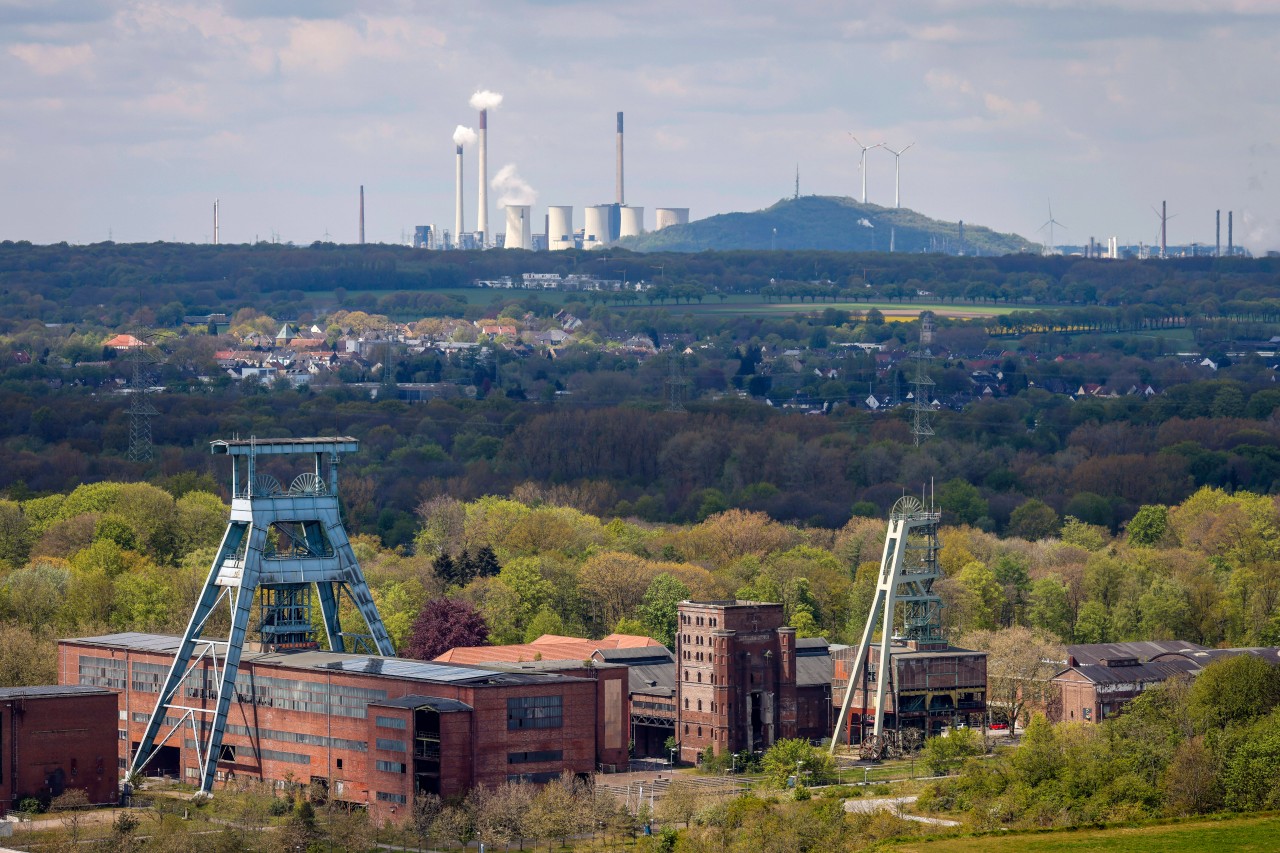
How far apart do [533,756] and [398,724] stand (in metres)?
4.21

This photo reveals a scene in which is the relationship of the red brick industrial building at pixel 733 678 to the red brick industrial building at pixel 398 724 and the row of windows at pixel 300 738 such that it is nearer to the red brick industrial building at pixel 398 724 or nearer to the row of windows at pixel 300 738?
the red brick industrial building at pixel 398 724

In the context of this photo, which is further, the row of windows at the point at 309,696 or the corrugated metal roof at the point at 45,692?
the corrugated metal roof at the point at 45,692

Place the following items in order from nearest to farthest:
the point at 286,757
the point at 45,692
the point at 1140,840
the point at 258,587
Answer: the point at 1140,840 < the point at 45,692 < the point at 286,757 < the point at 258,587

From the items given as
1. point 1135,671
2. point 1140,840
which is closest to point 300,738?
point 1140,840

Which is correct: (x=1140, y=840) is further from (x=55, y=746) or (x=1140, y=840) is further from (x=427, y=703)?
(x=55, y=746)

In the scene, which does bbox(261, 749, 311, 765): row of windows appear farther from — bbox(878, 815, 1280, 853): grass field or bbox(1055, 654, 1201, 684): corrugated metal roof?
bbox(1055, 654, 1201, 684): corrugated metal roof

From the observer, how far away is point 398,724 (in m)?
78.7

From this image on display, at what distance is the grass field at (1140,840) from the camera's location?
74188 millimetres

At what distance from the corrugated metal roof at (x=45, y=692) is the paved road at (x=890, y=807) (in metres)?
23.6

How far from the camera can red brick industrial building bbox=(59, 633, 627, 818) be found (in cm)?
7831

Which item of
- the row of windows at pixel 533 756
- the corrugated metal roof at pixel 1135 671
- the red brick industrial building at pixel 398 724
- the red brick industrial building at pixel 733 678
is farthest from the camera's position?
the corrugated metal roof at pixel 1135 671

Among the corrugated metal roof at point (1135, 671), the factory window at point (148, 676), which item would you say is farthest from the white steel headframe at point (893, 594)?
the factory window at point (148, 676)

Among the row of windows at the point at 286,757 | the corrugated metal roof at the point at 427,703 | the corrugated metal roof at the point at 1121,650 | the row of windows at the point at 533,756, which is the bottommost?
the row of windows at the point at 286,757

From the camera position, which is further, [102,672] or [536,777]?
[102,672]
